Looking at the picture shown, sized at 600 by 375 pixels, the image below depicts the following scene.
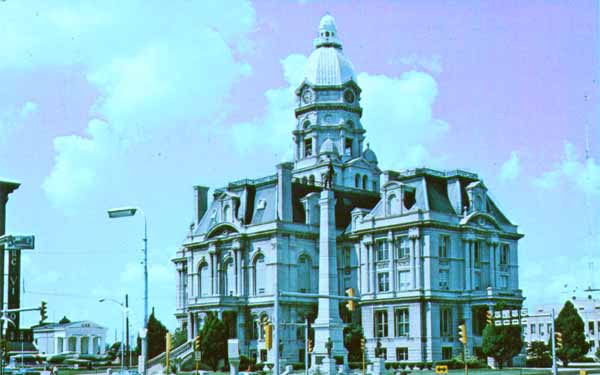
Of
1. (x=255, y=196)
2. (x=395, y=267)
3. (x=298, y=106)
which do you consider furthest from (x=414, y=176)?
(x=298, y=106)

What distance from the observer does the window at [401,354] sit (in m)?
104

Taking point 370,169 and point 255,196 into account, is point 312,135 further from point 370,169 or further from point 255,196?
point 255,196

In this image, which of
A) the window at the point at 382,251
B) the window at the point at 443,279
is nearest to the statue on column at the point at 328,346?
the window at the point at 443,279

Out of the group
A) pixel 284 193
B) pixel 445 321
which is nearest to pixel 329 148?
pixel 284 193

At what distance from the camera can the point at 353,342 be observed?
105312 millimetres

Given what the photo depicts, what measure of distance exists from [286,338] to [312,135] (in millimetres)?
31357

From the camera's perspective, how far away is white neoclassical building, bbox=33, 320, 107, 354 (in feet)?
579

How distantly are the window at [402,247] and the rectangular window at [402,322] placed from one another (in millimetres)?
5544

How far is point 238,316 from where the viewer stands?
111500 millimetres

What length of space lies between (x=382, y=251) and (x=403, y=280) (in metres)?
4.27

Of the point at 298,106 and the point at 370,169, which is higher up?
the point at 298,106

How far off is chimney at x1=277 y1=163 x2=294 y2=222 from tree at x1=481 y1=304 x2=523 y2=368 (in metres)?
26.1

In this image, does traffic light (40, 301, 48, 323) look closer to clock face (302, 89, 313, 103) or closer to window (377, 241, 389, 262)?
window (377, 241, 389, 262)

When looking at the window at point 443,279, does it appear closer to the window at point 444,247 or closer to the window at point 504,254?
the window at point 444,247
